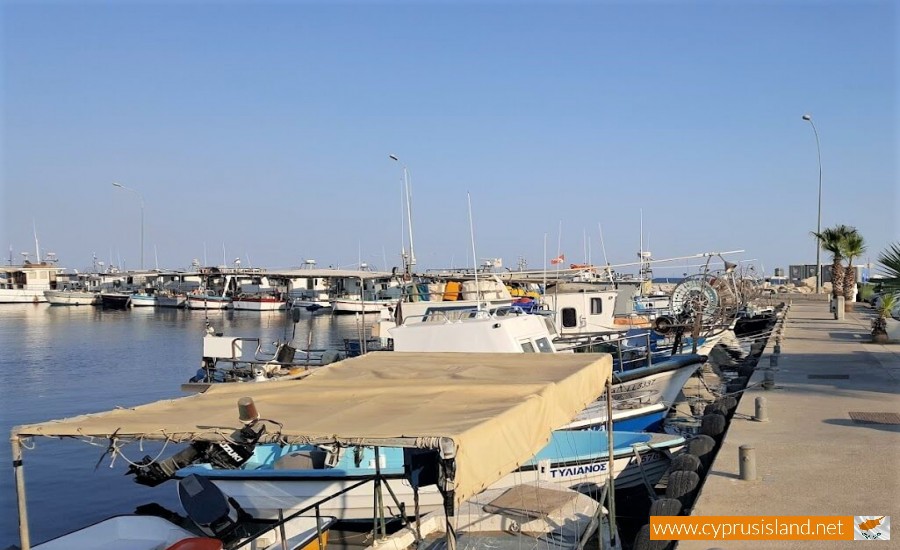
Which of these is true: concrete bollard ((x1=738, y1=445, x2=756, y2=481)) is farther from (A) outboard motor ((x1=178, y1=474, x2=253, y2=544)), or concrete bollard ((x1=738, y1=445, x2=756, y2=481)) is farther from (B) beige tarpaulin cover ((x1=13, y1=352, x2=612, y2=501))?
(A) outboard motor ((x1=178, y1=474, x2=253, y2=544))

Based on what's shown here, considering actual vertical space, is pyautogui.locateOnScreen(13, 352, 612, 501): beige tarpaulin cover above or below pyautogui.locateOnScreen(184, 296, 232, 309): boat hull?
above

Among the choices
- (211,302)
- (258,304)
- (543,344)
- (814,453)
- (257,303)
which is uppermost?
(543,344)

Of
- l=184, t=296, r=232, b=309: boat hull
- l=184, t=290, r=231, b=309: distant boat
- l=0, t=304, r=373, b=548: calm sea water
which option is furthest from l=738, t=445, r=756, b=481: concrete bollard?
l=184, t=290, r=231, b=309: distant boat

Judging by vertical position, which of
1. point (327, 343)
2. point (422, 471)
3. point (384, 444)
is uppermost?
point (384, 444)

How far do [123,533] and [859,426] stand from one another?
11.3m

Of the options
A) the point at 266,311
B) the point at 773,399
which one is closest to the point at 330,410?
the point at 773,399

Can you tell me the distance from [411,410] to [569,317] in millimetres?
22242

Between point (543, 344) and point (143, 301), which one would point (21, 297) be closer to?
point (143, 301)

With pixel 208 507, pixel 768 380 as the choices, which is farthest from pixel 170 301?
pixel 208 507

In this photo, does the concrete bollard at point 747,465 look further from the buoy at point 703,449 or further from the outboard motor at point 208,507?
the outboard motor at point 208,507

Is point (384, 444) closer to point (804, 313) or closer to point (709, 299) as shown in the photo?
point (709, 299)

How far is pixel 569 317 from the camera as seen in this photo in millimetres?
28172

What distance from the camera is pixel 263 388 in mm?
7793

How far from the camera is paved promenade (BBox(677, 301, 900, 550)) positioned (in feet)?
30.2
